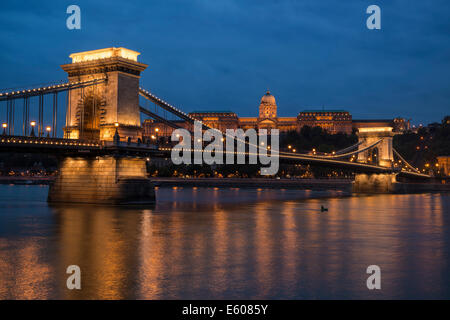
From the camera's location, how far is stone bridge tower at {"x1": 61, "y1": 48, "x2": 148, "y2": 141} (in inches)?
1804

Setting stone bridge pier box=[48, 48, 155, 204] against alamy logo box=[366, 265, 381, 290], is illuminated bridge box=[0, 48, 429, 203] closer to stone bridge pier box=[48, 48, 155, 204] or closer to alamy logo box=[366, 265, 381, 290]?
stone bridge pier box=[48, 48, 155, 204]

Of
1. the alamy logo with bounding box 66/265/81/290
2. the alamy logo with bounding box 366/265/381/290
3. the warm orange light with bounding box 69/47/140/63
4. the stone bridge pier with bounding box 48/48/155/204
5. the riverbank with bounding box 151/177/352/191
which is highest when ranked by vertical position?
the warm orange light with bounding box 69/47/140/63

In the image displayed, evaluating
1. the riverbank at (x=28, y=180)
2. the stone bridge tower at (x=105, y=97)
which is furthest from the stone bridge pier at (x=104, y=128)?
the riverbank at (x=28, y=180)

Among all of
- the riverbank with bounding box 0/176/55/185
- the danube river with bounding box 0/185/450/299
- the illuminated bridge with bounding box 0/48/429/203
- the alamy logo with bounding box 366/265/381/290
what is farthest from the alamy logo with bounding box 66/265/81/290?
the riverbank with bounding box 0/176/55/185

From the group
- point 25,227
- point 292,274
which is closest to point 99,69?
point 25,227

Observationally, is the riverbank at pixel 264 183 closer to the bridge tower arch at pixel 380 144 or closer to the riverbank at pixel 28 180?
the bridge tower arch at pixel 380 144

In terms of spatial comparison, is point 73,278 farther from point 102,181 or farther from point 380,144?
point 380,144

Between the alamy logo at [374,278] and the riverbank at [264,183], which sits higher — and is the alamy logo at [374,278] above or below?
below

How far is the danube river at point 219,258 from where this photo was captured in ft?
43.7

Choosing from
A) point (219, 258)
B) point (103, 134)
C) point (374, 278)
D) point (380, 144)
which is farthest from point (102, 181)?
point (380, 144)

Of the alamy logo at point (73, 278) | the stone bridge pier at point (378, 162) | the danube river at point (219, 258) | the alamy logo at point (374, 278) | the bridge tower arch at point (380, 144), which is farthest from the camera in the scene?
the bridge tower arch at point (380, 144)

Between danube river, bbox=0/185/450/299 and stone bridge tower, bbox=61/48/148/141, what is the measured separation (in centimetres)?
1557

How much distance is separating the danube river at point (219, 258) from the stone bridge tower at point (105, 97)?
51.1ft
